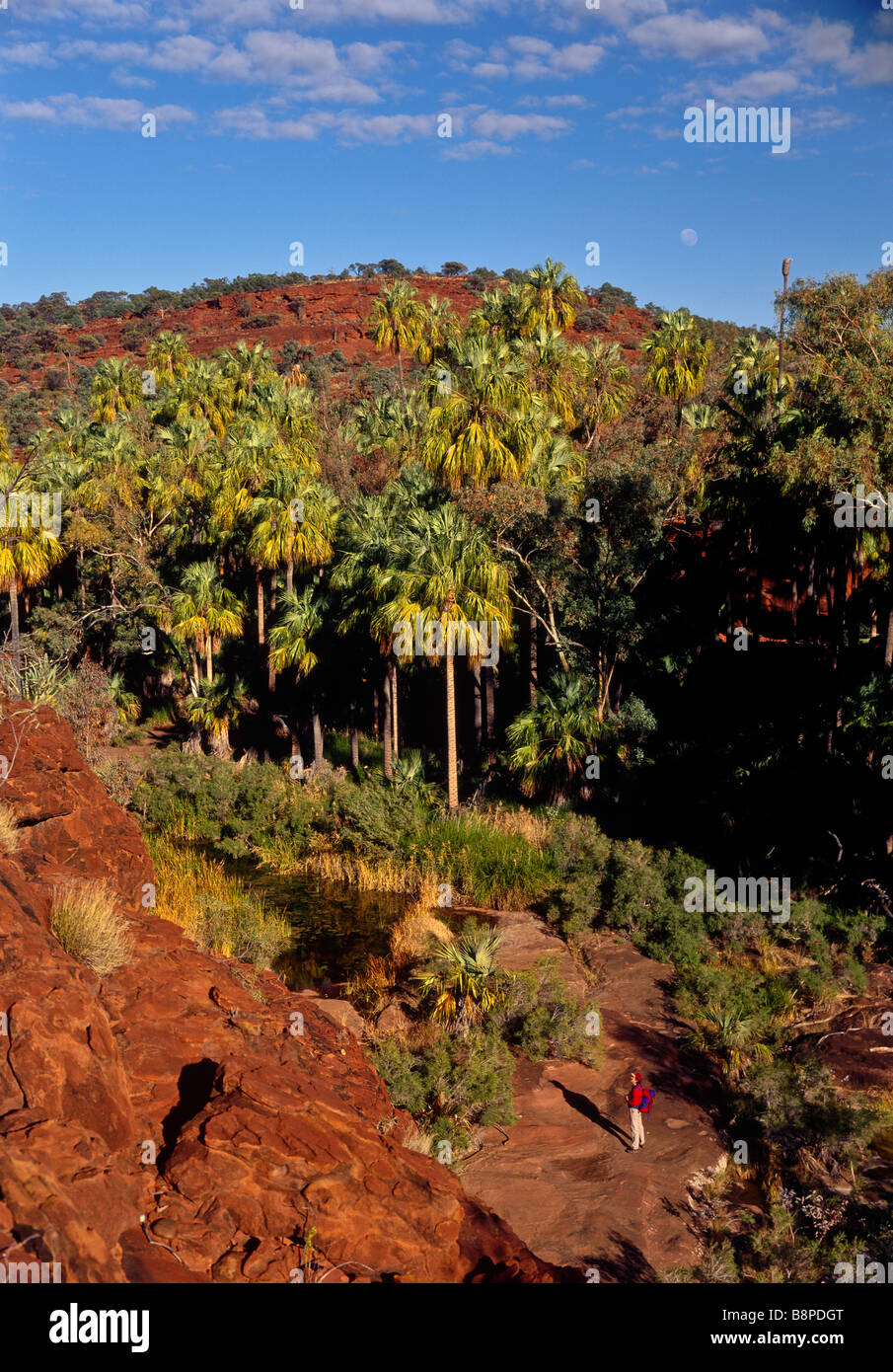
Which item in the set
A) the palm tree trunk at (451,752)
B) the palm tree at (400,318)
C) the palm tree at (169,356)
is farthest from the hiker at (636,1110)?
the palm tree at (169,356)

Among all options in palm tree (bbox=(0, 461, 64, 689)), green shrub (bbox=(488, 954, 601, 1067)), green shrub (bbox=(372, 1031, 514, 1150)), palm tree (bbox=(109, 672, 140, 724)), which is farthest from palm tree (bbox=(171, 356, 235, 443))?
green shrub (bbox=(372, 1031, 514, 1150))

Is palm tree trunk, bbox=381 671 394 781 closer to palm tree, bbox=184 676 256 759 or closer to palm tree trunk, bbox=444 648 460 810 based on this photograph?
palm tree trunk, bbox=444 648 460 810

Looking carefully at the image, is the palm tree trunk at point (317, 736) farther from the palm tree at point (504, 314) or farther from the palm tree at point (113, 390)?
the palm tree at point (113, 390)

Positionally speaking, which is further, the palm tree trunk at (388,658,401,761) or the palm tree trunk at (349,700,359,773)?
the palm tree trunk at (349,700,359,773)

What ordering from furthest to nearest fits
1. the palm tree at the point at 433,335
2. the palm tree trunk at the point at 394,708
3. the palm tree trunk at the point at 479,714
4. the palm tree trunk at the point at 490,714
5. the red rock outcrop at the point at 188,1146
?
the palm tree at the point at 433,335
the palm tree trunk at the point at 479,714
the palm tree trunk at the point at 490,714
the palm tree trunk at the point at 394,708
the red rock outcrop at the point at 188,1146

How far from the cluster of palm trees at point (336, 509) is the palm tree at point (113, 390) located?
3.22 metres

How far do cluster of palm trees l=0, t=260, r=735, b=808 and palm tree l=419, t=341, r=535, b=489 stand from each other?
6 cm

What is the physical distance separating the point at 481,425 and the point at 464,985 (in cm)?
1582

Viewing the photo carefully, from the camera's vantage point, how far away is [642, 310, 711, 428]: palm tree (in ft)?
126

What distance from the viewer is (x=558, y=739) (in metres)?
23.7

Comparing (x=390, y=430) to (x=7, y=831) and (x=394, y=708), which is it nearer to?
(x=394, y=708)

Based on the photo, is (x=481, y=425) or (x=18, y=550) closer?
(x=481, y=425)

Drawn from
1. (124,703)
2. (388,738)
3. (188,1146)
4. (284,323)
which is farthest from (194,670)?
(284,323)

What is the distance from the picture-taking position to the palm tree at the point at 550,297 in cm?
4038
